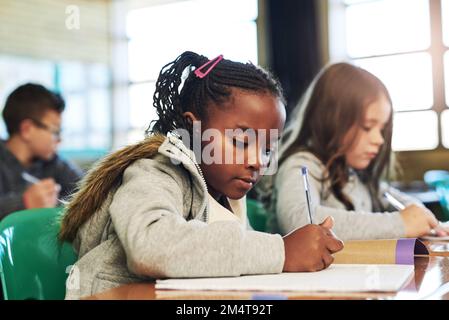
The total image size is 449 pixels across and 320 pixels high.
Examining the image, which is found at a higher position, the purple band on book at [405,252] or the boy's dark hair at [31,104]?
the boy's dark hair at [31,104]

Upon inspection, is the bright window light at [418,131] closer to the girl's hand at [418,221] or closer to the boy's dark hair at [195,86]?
the girl's hand at [418,221]

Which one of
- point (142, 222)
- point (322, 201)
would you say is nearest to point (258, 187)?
point (322, 201)

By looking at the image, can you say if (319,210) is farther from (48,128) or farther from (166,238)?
(48,128)

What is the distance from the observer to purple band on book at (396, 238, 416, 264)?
583mm

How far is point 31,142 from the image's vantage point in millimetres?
1806

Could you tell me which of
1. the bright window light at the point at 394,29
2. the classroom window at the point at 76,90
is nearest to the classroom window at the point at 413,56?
the bright window light at the point at 394,29

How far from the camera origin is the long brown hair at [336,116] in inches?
44.7

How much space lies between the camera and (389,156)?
4.15 feet

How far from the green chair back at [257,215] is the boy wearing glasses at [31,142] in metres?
0.76

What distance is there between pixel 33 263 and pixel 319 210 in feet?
1.47

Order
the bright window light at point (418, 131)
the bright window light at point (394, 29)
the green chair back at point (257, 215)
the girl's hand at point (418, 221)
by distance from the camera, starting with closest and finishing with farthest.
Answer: the girl's hand at point (418, 221) < the green chair back at point (257, 215) < the bright window light at point (418, 131) < the bright window light at point (394, 29)

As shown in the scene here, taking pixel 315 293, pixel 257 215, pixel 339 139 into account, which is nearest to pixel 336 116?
pixel 339 139

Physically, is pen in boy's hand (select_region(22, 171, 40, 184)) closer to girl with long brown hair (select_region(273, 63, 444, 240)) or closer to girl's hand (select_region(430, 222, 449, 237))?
girl with long brown hair (select_region(273, 63, 444, 240))
